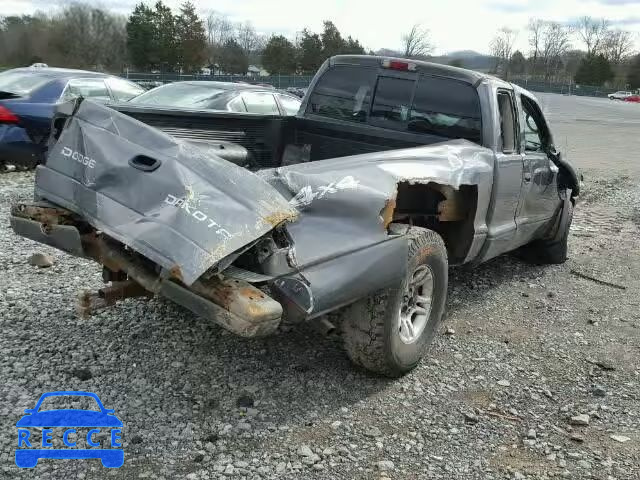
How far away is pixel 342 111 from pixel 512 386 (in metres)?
2.84

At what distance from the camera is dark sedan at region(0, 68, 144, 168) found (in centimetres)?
861

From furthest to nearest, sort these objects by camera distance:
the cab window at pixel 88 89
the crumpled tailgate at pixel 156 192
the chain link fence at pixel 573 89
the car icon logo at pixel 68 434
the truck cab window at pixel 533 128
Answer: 1. the chain link fence at pixel 573 89
2. the cab window at pixel 88 89
3. the truck cab window at pixel 533 128
4. the car icon logo at pixel 68 434
5. the crumpled tailgate at pixel 156 192

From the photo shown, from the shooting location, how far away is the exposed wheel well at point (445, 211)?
399 cm

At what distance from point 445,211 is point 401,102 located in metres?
1.34

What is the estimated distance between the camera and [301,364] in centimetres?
Result: 384

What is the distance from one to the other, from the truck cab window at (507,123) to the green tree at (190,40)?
44.0 m

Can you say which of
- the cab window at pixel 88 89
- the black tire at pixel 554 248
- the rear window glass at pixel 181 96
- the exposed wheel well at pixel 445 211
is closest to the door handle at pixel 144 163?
the exposed wheel well at pixel 445 211

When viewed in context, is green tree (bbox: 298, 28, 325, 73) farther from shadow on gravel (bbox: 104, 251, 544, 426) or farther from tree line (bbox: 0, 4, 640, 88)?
shadow on gravel (bbox: 104, 251, 544, 426)

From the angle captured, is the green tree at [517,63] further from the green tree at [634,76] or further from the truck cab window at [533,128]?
the truck cab window at [533,128]

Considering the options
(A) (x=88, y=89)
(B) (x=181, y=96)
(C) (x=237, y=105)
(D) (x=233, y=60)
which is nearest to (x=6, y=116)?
(A) (x=88, y=89)

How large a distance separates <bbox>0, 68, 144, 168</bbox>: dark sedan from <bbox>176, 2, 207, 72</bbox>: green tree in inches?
1490

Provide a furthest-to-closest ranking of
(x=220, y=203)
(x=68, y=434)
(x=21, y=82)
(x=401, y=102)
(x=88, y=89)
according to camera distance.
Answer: (x=88, y=89)
(x=21, y=82)
(x=401, y=102)
(x=68, y=434)
(x=220, y=203)

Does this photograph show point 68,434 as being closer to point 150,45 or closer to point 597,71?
point 150,45

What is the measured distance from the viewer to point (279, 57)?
52125 millimetres
